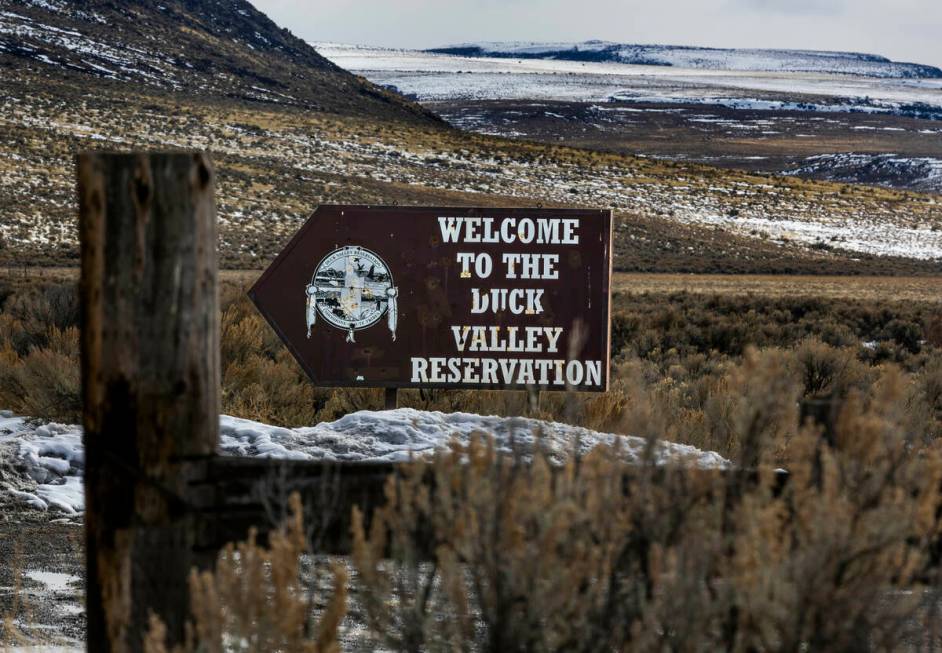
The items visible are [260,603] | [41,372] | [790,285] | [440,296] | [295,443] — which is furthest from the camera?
[790,285]

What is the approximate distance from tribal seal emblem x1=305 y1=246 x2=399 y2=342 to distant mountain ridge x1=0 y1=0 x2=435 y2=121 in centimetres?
6780

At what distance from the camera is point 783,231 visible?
6225 centimetres

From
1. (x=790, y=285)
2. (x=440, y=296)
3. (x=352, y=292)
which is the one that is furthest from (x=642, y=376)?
(x=790, y=285)

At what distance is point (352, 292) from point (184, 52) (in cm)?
8505

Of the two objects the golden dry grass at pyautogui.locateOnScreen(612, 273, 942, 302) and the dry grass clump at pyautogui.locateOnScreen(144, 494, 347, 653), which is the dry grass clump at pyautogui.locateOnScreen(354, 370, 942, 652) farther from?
the golden dry grass at pyautogui.locateOnScreen(612, 273, 942, 302)

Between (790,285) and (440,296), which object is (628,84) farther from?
(440,296)

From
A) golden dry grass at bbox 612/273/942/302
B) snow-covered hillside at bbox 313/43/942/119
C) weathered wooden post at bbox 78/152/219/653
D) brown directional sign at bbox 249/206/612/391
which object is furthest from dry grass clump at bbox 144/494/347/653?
snow-covered hillside at bbox 313/43/942/119

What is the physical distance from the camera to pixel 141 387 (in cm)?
262

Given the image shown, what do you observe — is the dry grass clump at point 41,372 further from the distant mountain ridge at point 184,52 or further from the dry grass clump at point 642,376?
the distant mountain ridge at point 184,52

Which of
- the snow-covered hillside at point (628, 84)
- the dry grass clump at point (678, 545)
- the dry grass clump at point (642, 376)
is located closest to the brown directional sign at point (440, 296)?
the dry grass clump at point (642, 376)

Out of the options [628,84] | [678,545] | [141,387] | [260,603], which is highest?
[628,84]

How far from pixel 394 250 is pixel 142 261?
579 cm

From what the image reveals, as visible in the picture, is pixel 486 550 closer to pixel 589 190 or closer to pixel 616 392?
pixel 616 392

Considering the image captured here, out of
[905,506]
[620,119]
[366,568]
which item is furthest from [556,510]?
[620,119]
